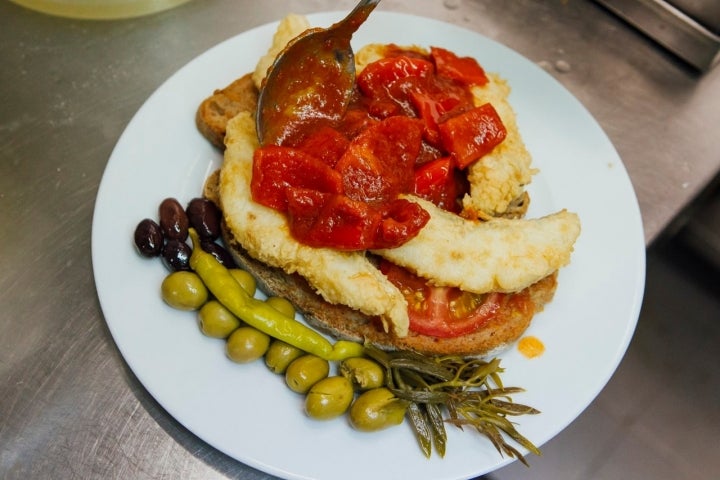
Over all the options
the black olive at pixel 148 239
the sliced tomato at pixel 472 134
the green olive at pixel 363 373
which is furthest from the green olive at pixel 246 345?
the sliced tomato at pixel 472 134

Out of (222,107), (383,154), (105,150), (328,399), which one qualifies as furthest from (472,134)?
(105,150)

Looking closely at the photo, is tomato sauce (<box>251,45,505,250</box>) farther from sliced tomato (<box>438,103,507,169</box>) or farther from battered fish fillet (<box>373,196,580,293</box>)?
battered fish fillet (<box>373,196,580,293</box>)

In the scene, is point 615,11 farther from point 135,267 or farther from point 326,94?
point 135,267

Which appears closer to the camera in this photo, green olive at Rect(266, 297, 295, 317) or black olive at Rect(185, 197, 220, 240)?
green olive at Rect(266, 297, 295, 317)

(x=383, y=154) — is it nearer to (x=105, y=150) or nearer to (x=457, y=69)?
(x=457, y=69)

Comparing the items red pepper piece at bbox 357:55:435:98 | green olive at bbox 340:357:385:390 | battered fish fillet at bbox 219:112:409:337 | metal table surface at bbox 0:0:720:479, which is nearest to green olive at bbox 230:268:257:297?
battered fish fillet at bbox 219:112:409:337
